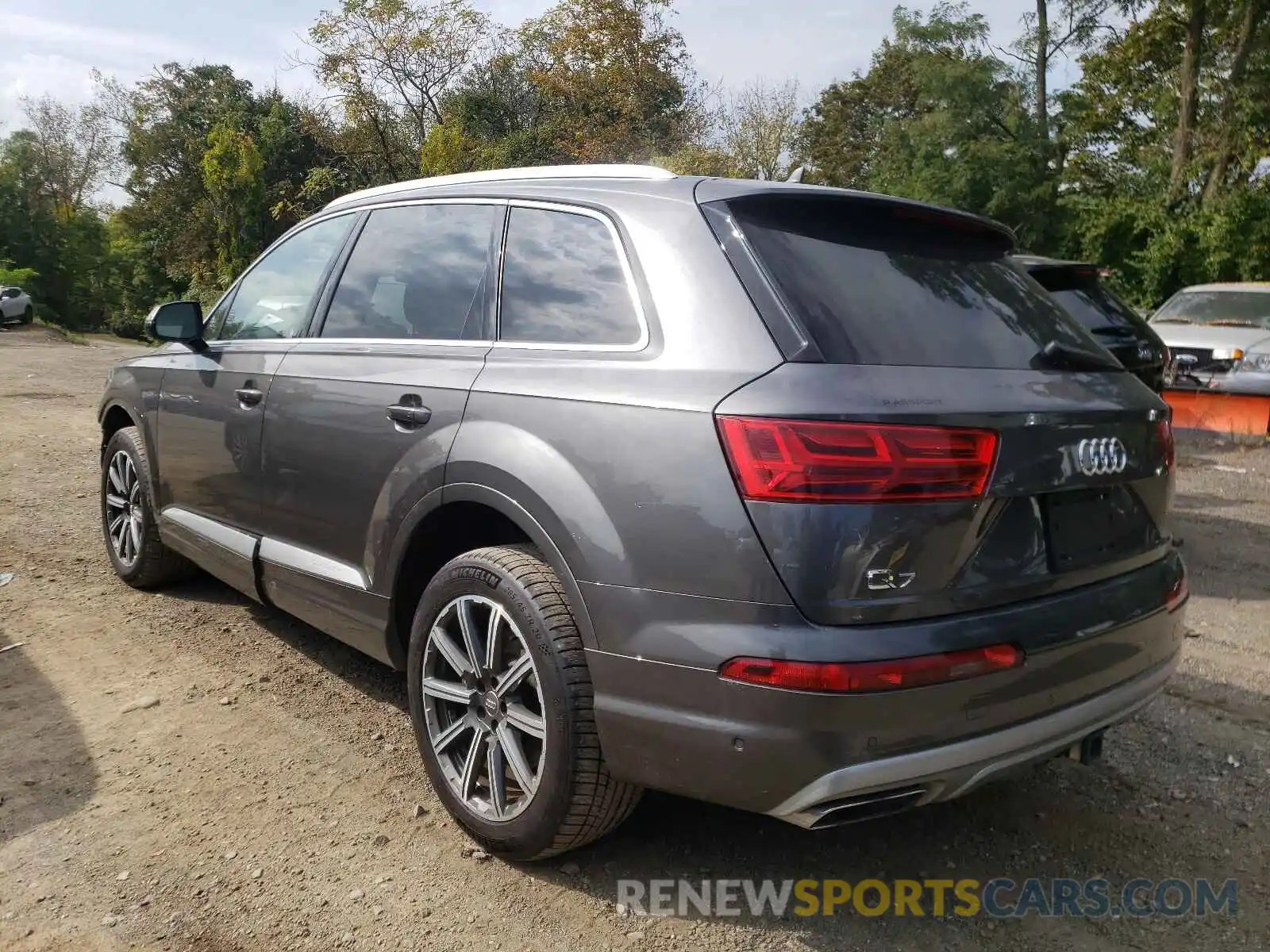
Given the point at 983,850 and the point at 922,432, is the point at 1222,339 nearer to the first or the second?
the point at 983,850

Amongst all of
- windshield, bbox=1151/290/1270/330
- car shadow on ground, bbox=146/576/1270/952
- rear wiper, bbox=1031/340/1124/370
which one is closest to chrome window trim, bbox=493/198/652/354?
rear wiper, bbox=1031/340/1124/370

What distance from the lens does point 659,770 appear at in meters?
2.33

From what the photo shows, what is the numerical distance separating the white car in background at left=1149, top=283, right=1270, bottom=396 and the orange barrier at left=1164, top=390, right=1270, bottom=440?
0.09 metres

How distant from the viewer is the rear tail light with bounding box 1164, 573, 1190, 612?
9.05 ft

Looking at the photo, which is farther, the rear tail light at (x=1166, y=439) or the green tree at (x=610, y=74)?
the green tree at (x=610, y=74)

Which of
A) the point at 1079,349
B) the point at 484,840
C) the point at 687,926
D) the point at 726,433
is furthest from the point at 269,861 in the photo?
the point at 1079,349

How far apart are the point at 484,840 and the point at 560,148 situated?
22.9m

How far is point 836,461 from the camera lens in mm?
2115

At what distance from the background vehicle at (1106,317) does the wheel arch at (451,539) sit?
13.5ft

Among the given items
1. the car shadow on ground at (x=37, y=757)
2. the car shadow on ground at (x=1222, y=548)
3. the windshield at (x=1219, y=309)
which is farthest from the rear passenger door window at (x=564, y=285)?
the windshield at (x=1219, y=309)

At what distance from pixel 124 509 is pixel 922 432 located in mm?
Result: 4270

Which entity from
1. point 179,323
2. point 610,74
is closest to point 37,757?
point 179,323

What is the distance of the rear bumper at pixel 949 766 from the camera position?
2.15 m

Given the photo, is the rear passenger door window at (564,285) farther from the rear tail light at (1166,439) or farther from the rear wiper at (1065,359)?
the rear tail light at (1166,439)
